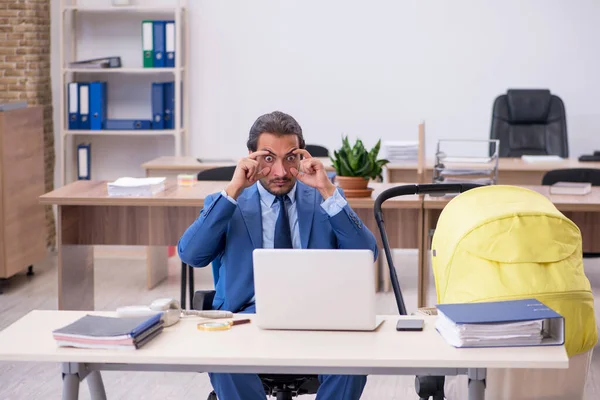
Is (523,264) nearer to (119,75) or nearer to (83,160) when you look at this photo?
(83,160)

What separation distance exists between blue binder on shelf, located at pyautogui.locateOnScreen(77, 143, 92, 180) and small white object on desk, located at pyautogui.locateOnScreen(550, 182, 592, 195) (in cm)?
363

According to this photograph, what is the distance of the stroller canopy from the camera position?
8.16 ft

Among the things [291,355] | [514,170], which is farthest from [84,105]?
[291,355]

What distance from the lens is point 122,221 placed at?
453 cm

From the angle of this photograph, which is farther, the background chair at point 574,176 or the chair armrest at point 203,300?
the background chair at point 574,176

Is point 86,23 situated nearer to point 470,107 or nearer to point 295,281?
point 470,107

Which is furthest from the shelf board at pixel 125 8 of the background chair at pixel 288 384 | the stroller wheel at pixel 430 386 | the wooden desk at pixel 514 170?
the stroller wheel at pixel 430 386

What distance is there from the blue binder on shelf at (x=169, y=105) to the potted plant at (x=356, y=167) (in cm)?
281

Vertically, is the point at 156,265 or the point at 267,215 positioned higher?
the point at 267,215

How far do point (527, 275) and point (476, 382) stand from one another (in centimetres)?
47

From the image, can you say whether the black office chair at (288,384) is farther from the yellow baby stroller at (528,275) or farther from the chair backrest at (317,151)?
the chair backrest at (317,151)

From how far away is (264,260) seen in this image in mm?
2262

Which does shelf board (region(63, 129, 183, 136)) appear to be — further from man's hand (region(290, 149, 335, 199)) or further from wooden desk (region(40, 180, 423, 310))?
man's hand (region(290, 149, 335, 199))

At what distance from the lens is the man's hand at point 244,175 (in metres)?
2.82
